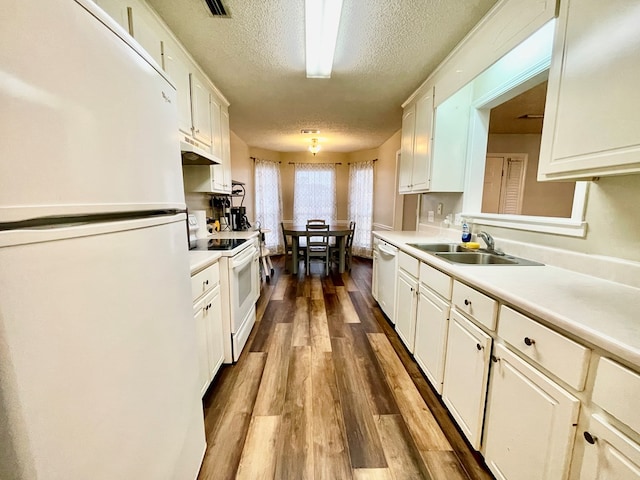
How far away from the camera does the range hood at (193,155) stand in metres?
1.71

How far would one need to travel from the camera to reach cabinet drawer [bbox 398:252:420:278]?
191cm

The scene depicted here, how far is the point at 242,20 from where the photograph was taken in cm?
167

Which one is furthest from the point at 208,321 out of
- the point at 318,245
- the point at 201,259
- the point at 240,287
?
the point at 318,245

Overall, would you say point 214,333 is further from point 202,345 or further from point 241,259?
point 241,259

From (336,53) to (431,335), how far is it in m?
2.19

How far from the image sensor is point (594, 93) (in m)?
0.97

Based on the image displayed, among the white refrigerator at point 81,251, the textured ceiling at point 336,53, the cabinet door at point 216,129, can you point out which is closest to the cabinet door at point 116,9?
the textured ceiling at point 336,53

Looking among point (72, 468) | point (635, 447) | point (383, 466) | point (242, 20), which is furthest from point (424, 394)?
point (242, 20)

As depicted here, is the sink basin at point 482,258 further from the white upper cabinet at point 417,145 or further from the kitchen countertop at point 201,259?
the kitchen countertop at point 201,259

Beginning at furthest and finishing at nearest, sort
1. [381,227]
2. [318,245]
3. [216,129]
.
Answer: [381,227] → [318,245] → [216,129]

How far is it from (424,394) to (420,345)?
304mm

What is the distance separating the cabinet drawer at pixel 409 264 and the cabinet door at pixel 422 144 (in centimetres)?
83

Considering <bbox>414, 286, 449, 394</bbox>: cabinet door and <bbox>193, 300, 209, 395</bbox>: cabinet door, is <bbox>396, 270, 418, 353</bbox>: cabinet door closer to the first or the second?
<bbox>414, 286, 449, 394</bbox>: cabinet door

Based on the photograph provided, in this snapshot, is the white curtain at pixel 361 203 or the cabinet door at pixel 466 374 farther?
the white curtain at pixel 361 203
